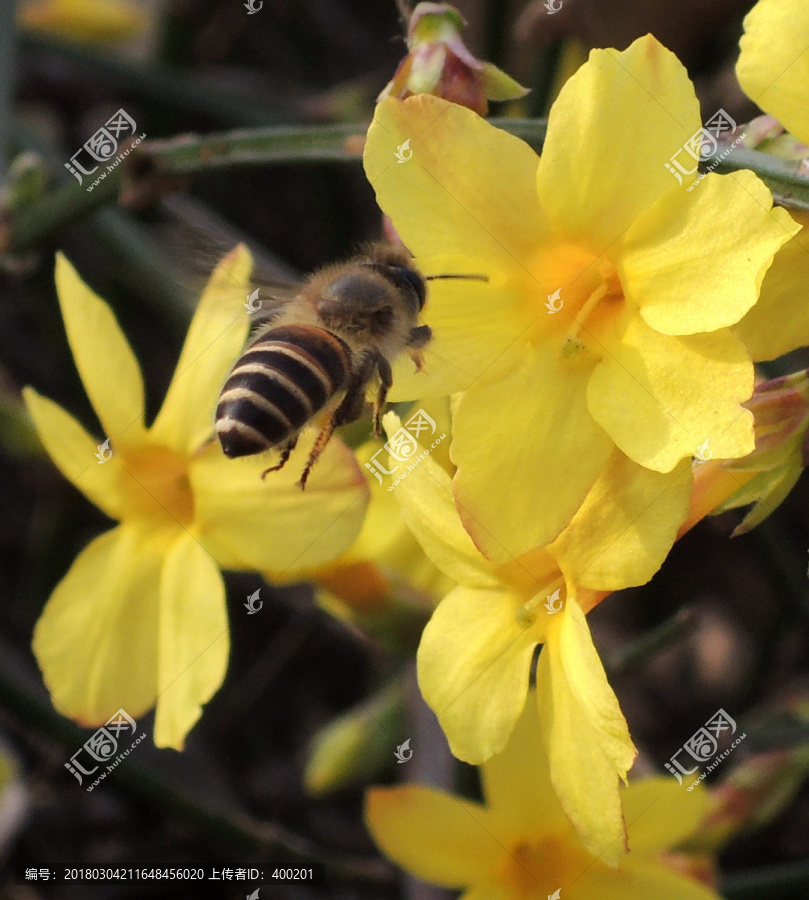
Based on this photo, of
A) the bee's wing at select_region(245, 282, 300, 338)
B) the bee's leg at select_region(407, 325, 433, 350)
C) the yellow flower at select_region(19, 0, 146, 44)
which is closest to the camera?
the bee's leg at select_region(407, 325, 433, 350)


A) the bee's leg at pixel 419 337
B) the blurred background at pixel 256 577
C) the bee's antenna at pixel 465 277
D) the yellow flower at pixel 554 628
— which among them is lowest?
the blurred background at pixel 256 577

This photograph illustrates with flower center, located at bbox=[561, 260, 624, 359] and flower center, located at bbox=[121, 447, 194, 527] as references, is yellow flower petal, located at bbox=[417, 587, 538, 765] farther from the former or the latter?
flower center, located at bbox=[121, 447, 194, 527]

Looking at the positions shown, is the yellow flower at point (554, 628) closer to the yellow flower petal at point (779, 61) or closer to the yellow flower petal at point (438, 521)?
the yellow flower petal at point (438, 521)

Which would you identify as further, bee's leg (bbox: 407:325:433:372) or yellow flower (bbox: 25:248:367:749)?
yellow flower (bbox: 25:248:367:749)

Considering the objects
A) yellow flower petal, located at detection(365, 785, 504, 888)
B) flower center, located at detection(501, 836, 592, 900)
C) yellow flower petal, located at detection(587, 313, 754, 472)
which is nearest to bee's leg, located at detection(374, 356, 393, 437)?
yellow flower petal, located at detection(587, 313, 754, 472)

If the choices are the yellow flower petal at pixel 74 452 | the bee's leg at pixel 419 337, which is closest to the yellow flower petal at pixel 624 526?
the bee's leg at pixel 419 337

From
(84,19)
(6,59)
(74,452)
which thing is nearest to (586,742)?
(74,452)

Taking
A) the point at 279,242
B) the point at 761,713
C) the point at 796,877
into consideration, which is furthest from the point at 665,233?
the point at 279,242
